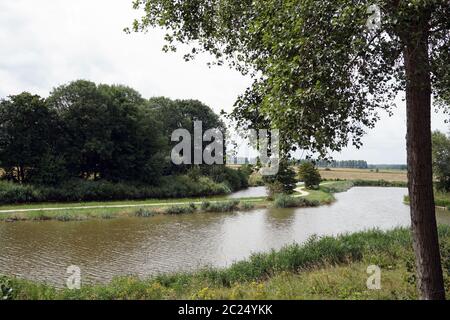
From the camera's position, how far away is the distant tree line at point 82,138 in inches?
1534

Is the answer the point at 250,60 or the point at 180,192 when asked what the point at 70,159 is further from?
the point at 250,60

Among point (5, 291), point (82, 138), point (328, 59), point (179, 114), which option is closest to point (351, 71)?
point (328, 59)

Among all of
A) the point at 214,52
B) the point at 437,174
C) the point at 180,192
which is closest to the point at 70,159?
the point at 180,192

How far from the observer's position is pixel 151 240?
21.0 m

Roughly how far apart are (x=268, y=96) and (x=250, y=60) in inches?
152

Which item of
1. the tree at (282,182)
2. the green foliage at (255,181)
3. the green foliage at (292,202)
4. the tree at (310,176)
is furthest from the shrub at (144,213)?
the green foliage at (255,181)

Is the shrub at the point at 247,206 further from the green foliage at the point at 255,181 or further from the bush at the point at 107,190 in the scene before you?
the green foliage at the point at 255,181

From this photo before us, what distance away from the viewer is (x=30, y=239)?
20.4 meters

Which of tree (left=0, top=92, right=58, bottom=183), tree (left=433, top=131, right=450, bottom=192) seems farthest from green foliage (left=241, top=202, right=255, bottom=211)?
tree (left=433, top=131, right=450, bottom=192)

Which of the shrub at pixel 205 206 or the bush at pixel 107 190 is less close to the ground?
the bush at pixel 107 190

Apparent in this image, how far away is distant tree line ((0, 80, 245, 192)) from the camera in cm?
3897

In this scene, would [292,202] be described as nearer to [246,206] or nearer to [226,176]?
[246,206]

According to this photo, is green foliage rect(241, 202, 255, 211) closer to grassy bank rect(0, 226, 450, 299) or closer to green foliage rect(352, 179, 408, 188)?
grassy bank rect(0, 226, 450, 299)

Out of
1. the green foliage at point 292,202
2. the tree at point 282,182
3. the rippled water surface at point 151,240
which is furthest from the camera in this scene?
the tree at point 282,182
